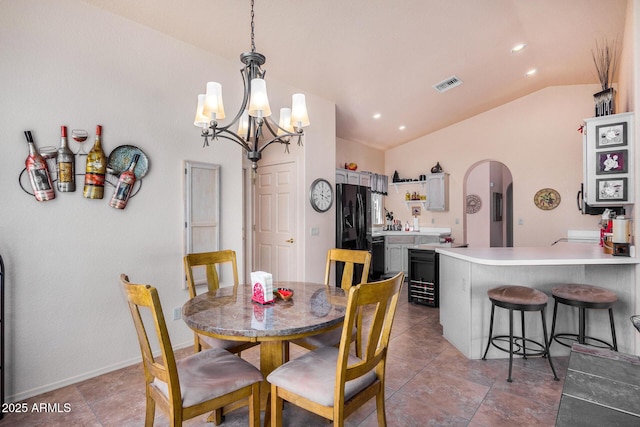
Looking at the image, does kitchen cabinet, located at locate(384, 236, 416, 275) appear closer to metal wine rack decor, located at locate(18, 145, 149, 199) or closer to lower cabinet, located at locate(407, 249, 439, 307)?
lower cabinet, located at locate(407, 249, 439, 307)

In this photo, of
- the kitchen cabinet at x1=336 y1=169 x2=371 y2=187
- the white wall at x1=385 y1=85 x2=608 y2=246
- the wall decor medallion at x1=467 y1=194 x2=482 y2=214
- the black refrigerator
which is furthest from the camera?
the wall decor medallion at x1=467 y1=194 x2=482 y2=214

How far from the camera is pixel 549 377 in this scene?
8.43 feet

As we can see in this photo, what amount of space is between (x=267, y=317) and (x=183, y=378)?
0.47 meters

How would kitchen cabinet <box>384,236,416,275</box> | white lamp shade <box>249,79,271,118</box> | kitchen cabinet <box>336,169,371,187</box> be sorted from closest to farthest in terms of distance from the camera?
white lamp shade <box>249,79,271,118</box> < kitchen cabinet <box>336,169,371,187</box> < kitchen cabinet <box>384,236,416,275</box>

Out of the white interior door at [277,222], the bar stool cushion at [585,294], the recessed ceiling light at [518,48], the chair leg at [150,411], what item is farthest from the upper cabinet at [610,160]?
the chair leg at [150,411]

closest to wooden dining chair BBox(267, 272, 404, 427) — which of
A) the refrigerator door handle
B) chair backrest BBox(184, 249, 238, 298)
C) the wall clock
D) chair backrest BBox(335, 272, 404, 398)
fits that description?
chair backrest BBox(335, 272, 404, 398)

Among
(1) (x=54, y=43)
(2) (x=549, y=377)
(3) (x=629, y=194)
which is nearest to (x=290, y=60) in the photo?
(1) (x=54, y=43)

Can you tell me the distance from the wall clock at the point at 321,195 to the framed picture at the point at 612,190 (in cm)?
294

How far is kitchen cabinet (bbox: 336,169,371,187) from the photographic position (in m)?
5.66

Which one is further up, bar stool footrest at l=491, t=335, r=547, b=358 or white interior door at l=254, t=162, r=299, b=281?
white interior door at l=254, t=162, r=299, b=281

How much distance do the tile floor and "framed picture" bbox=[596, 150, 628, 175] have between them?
168 cm

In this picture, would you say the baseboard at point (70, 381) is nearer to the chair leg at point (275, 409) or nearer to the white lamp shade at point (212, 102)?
the chair leg at point (275, 409)

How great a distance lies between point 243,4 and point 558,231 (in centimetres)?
593

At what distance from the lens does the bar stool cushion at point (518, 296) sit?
2.45 metres
